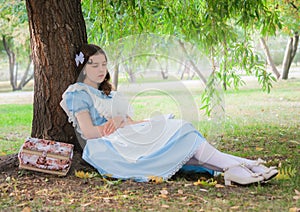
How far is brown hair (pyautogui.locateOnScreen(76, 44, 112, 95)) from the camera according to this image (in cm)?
348

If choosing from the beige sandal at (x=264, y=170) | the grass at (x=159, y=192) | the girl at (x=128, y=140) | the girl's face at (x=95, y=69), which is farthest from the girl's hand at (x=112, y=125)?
the beige sandal at (x=264, y=170)

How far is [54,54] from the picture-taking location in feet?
11.8

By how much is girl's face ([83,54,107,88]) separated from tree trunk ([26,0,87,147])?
185mm

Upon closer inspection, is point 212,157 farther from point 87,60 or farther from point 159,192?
point 87,60

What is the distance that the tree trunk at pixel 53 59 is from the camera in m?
3.59

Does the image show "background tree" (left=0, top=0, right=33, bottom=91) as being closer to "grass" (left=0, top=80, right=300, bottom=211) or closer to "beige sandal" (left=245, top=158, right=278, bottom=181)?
"grass" (left=0, top=80, right=300, bottom=211)

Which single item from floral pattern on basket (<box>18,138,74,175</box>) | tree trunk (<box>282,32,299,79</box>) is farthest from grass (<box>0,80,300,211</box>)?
tree trunk (<box>282,32,299,79</box>)

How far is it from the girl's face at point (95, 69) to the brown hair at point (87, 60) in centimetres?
4

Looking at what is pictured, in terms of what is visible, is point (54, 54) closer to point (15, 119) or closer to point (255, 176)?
point (255, 176)

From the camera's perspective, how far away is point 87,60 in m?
3.51

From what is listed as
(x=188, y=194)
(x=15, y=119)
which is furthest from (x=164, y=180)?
(x=15, y=119)

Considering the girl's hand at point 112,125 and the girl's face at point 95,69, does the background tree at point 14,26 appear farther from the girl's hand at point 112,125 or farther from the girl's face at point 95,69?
the girl's hand at point 112,125

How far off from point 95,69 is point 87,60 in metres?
0.10

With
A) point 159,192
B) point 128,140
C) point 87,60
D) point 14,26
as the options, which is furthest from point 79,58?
point 14,26
